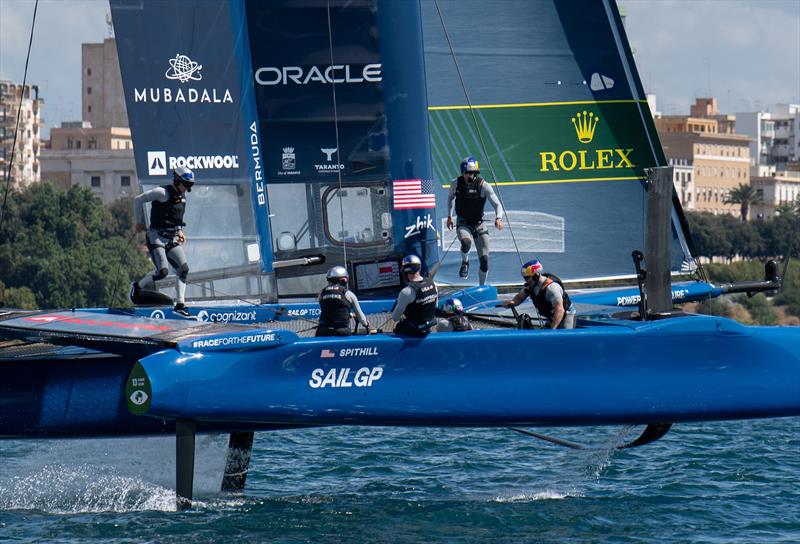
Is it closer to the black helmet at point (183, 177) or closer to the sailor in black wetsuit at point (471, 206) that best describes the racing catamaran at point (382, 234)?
the sailor in black wetsuit at point (471, 206)

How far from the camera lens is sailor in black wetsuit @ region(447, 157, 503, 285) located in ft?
49.9

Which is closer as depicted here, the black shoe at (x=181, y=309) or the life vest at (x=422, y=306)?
the life vest at (x=422, y=306)

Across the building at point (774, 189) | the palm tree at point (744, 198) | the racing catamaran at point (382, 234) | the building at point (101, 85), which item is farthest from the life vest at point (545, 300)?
the building at point (101, 85)

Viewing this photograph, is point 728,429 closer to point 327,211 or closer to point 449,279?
point 449,279

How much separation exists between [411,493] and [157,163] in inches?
171

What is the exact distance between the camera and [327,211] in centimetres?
1614

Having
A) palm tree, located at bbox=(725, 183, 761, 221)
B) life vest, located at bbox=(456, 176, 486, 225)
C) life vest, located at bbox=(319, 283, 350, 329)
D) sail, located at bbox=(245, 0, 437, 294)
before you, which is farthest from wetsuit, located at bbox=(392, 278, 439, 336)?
palm tree, located at bbox=(725, 183, 761, 221)

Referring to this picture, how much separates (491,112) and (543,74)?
693 millimetres

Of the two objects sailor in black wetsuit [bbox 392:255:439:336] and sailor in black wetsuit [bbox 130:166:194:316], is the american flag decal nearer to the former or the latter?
sailor in black wetsuit [bbox 130:166:194:316]

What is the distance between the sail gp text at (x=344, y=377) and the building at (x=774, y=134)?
138m

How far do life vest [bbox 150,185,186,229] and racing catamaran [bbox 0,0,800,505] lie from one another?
921mm

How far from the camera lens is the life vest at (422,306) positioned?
482 inches

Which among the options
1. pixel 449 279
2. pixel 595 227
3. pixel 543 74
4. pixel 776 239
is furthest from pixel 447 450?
pixel 776 239

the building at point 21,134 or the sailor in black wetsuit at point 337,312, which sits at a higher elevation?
the building at point 21,134
